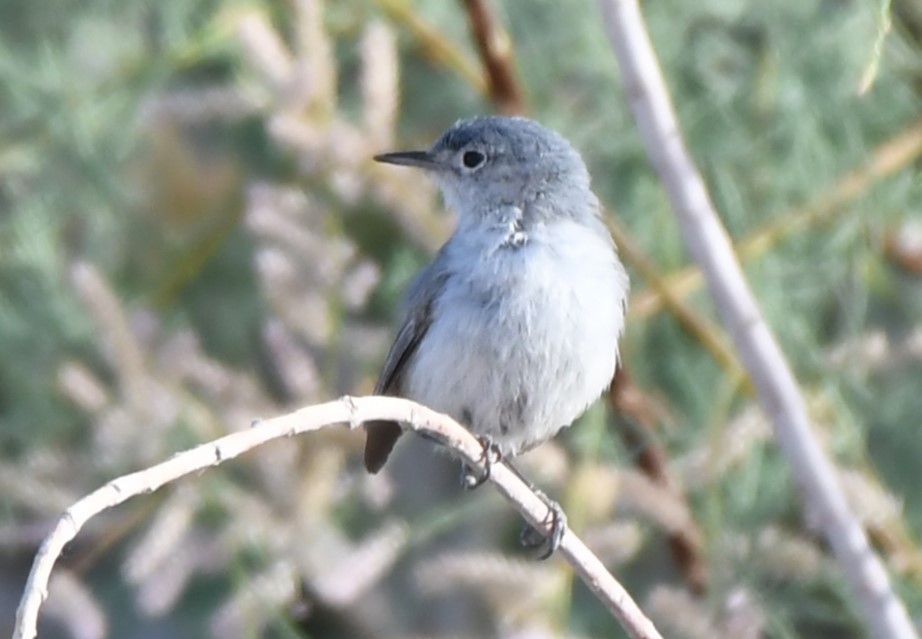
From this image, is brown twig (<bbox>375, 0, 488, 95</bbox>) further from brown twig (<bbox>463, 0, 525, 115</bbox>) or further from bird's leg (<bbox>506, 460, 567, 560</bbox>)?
bird's leg (<bbox>506, 460, 567, 560</bbox>)

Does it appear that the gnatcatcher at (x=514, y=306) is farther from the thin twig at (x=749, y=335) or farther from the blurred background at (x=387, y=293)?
the thin twig at (x=749, y=335)

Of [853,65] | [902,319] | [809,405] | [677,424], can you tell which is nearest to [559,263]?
[809,405]

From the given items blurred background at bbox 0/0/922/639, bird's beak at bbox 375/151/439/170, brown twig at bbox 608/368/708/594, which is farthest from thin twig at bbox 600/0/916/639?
brown twig at bbox 608/368/708/594

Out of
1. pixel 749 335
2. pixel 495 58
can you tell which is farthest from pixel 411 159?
pixel 749 335

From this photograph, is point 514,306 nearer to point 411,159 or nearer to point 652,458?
point 411,159

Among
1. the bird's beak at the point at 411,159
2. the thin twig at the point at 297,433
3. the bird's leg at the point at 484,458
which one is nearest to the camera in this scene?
the thin twig at the point at 297,433

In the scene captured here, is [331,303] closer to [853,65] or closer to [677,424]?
[677,424]


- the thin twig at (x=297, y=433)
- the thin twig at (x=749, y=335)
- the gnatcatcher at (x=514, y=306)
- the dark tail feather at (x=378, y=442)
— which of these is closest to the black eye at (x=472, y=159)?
the gnatcatcher at (x=514, y=306)
